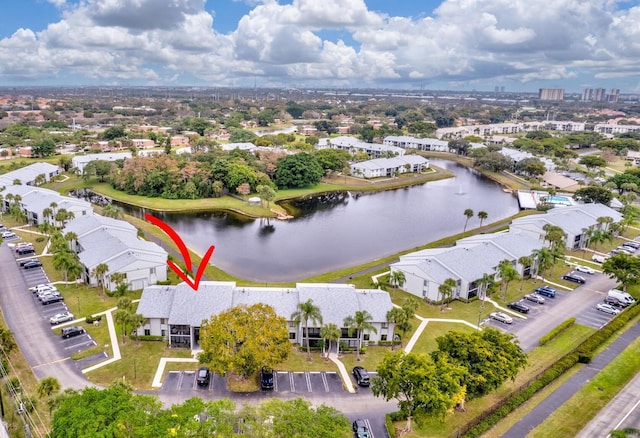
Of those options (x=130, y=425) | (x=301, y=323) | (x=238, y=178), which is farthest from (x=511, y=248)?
(x=238, y=178)

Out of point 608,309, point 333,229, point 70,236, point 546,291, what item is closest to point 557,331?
Result: point 608,309

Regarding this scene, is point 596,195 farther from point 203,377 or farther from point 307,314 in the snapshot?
point 203,377

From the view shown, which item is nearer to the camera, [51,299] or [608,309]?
[51,299]

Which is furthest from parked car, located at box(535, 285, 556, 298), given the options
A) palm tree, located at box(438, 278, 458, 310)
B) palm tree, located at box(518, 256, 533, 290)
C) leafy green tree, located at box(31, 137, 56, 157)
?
leafy green tree, located at box(31, 137, 56, 157)

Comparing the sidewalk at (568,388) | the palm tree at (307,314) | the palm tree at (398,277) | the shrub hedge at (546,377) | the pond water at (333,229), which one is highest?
the palm tree at (307,314)

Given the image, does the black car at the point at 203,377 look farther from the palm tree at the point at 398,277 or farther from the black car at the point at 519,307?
the black car at the point at 519,307

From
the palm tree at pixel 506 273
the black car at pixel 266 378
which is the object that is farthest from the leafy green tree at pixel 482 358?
the palm tree at pixel 506 273

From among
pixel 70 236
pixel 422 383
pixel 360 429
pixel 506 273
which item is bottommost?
pixel 360 429

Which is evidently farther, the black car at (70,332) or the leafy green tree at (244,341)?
the black car at (70,332)
